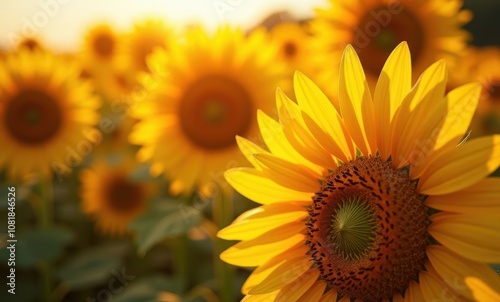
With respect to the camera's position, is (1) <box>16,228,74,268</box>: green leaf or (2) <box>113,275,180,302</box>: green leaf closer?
(2) <box>113,275,180,302</box>: green leaf

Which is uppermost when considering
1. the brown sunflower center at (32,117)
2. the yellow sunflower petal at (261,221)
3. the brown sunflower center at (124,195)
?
the brown sunflower center at (32,117)

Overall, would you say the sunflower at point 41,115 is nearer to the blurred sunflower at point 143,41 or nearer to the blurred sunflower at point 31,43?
the blurred sunflower at point 143,41

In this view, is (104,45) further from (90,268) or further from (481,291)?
(481,291)

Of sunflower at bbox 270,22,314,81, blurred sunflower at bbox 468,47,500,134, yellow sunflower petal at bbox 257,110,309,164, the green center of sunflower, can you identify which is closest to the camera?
the green center of sunflower

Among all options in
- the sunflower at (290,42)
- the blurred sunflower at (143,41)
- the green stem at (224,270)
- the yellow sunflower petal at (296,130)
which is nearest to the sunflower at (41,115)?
Result: the blurred sunflower at (143,41)

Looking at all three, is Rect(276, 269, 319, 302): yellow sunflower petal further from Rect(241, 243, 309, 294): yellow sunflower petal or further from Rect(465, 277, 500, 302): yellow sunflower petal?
Rect(465, 277, 500, 302): yellow sunflower petal

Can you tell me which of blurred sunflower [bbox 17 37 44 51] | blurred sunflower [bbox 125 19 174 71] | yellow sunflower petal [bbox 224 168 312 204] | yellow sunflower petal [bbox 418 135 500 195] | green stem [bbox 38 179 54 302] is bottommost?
yellow sunflower petal [bbox 418 135 500 195]

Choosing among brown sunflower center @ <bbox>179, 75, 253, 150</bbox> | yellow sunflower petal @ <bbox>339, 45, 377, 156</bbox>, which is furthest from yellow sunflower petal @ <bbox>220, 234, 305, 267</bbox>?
brown sunflower center @ <bbox>179, 75, 253, 150</bbox>

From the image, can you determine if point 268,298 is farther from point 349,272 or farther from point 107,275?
point 107,275

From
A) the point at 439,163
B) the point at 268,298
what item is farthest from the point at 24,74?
the point at 439,163
